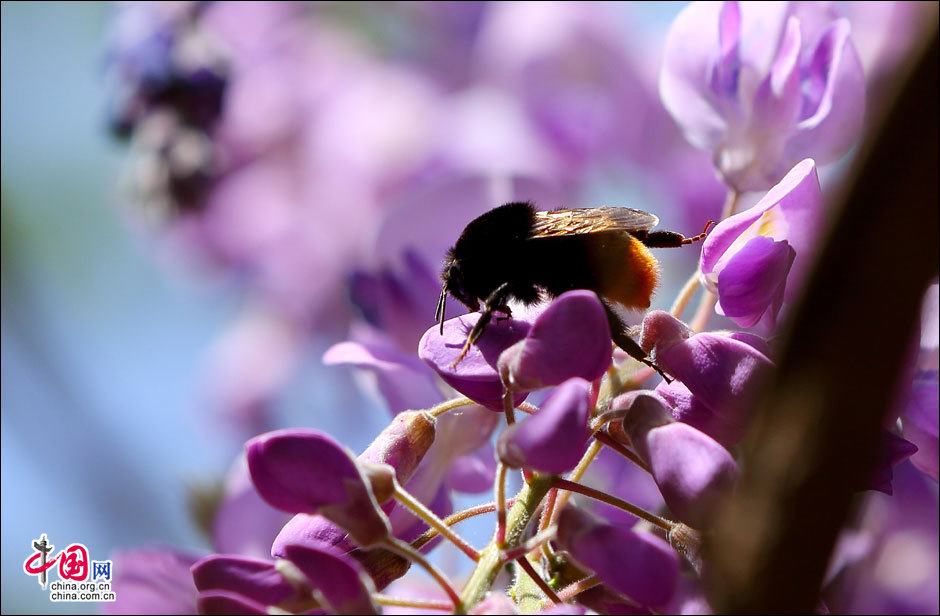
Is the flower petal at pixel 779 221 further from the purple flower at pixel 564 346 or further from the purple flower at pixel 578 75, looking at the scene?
the purple flower at pixel 578 75

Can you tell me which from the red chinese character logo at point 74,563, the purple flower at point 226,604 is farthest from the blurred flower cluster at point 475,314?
the red chinese character logo at point 74,563

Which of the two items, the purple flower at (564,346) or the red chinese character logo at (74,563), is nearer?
the purple flower at (564,346)

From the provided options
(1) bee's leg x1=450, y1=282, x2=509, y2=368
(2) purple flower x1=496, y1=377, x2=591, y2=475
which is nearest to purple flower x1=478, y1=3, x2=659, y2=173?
(1) bee's leg x1=450, y1=282, x2=509, y2=368

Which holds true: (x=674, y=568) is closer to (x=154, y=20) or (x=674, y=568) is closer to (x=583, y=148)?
(x=583, y=148)

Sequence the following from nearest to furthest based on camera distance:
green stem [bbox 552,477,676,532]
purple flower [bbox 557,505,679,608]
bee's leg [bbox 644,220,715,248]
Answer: purple flower [bbox 557,505,679,608]
green stem [bbox 552,477,676,532]
bee's leg [bbox 644,220,715,248]

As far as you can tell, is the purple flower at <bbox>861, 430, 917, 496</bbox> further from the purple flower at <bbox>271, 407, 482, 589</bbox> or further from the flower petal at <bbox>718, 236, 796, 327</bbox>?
the purple flower at <bbox>271, 407, 482, 589</bbox>

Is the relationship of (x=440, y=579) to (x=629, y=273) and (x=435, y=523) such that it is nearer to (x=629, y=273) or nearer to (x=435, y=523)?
(x=435, y=523)
